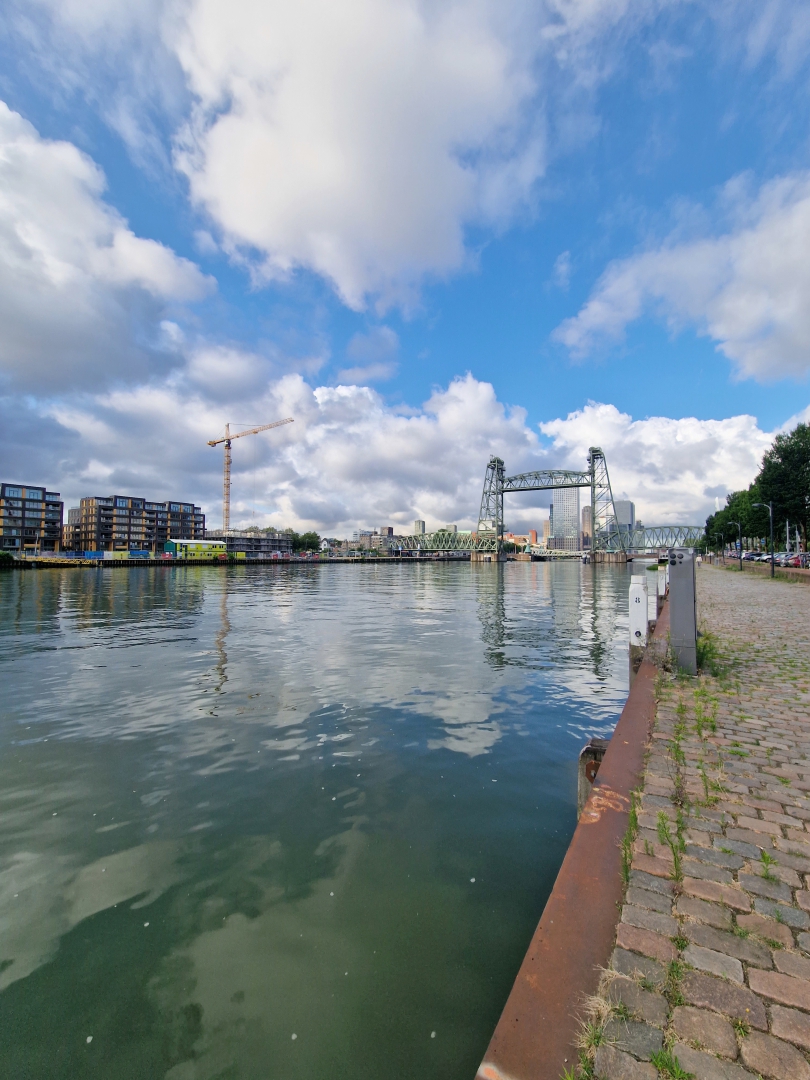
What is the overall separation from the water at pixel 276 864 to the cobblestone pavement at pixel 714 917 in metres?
1.17

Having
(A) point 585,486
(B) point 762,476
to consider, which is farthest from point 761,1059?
(A) point 585,486

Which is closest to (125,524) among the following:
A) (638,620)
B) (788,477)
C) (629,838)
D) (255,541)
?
(255,541)

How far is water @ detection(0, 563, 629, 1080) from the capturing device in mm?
2926

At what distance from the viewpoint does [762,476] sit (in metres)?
52.1

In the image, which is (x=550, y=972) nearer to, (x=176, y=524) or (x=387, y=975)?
(x=387, y=975)

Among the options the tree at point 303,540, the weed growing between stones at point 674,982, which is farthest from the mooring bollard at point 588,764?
the tree at point 303,540

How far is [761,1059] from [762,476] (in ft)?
205

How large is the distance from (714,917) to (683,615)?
244 inches

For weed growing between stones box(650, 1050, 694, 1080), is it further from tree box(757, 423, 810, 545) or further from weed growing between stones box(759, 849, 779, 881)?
tree box(757, 423, 810, 545)

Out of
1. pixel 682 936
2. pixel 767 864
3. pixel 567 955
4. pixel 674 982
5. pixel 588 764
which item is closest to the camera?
pixel 674 982

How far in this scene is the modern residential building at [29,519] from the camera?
111438 millimetres

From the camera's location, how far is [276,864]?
441 centimetres

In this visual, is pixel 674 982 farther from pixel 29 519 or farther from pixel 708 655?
pixel 29 519

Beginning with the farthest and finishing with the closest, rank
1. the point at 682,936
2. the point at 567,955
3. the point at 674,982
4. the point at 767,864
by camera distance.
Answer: the point at 767,864 → the point at 682,936 → the point at 567,955 → the point at 674,982
